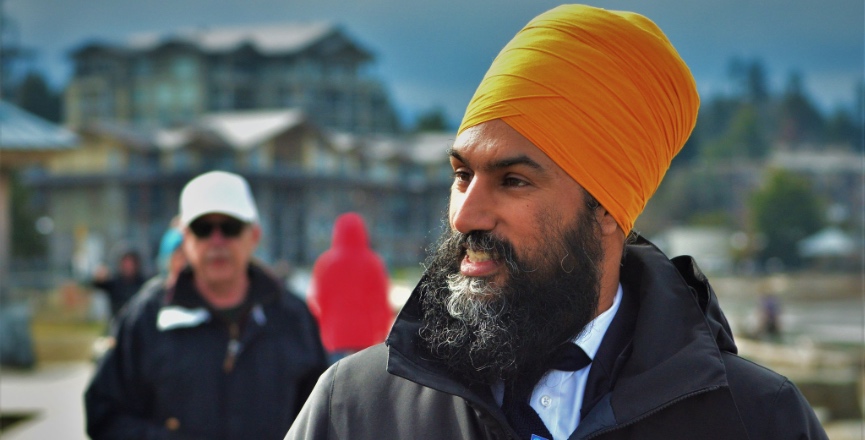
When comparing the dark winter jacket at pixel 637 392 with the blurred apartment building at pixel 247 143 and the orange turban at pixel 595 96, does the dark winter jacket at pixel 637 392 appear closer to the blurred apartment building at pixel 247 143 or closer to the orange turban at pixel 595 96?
the orange turban at pixel 595 96

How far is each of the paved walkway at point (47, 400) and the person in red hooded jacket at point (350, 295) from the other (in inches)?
70.7

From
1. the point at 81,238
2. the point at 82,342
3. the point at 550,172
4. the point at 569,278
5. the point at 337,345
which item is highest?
the point at 550,172

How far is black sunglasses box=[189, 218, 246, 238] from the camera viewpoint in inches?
148

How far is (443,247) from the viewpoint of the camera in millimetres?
1776

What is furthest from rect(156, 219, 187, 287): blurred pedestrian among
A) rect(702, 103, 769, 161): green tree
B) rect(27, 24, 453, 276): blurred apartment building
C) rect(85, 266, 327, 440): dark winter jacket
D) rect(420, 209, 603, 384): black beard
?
rect(702, 103, 769, 161): green tree

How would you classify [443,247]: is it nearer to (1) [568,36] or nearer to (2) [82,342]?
(1) [568,36]

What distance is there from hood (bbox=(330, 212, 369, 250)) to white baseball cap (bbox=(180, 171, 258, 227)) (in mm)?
3459

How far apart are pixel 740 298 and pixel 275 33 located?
1203 inches

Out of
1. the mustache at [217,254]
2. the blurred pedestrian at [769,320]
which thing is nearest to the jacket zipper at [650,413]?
the mustache at [217,254]

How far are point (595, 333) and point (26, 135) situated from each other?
46.8 ft

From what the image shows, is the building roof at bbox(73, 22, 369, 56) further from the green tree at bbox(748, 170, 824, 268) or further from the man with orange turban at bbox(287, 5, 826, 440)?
the man with orange turban at bbox(287, 5, 826, 440)

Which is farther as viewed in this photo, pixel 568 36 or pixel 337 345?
pixel 337 345

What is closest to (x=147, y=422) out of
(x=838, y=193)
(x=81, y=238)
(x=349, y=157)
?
(x=81, y=238)

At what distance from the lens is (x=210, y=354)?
3475 millimetres
